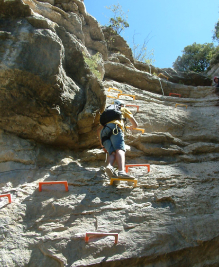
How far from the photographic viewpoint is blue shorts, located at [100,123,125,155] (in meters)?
4.82

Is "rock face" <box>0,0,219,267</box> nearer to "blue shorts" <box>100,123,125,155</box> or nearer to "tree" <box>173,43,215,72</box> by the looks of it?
"blue shorts" <box>100,123,125,155</box>

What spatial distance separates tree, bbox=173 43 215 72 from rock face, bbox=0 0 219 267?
40.9 feet

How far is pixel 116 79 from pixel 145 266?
8081 mm

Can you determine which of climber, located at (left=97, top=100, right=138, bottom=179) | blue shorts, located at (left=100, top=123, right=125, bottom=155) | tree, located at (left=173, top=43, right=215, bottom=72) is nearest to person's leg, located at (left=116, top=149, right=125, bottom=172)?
climber, located at (left=97, top=100, right=138, bottom=179)

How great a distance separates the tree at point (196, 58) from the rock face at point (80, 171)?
12.5m

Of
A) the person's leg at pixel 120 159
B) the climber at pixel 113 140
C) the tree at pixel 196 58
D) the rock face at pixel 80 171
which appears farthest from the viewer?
the tree at pixel 196 58

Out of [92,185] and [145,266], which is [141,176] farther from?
[145,266]

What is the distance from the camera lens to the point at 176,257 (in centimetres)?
369

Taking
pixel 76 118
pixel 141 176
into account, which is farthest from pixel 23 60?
pixel 141 176

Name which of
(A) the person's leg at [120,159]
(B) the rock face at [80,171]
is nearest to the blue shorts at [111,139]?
(A) the person's leg at [120,159]

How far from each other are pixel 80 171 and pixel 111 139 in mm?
865

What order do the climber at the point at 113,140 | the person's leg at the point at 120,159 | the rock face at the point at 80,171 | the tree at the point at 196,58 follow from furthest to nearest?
the tree at the point at 196,58
the climber at the point at 113,140
the person's leg at the point at 120,159
the rock face at the point at 80,171

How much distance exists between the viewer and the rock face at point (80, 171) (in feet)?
11.8

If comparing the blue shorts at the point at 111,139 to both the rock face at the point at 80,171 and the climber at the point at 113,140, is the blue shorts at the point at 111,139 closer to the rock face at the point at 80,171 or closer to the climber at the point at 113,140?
the climber at the point at 113,140
